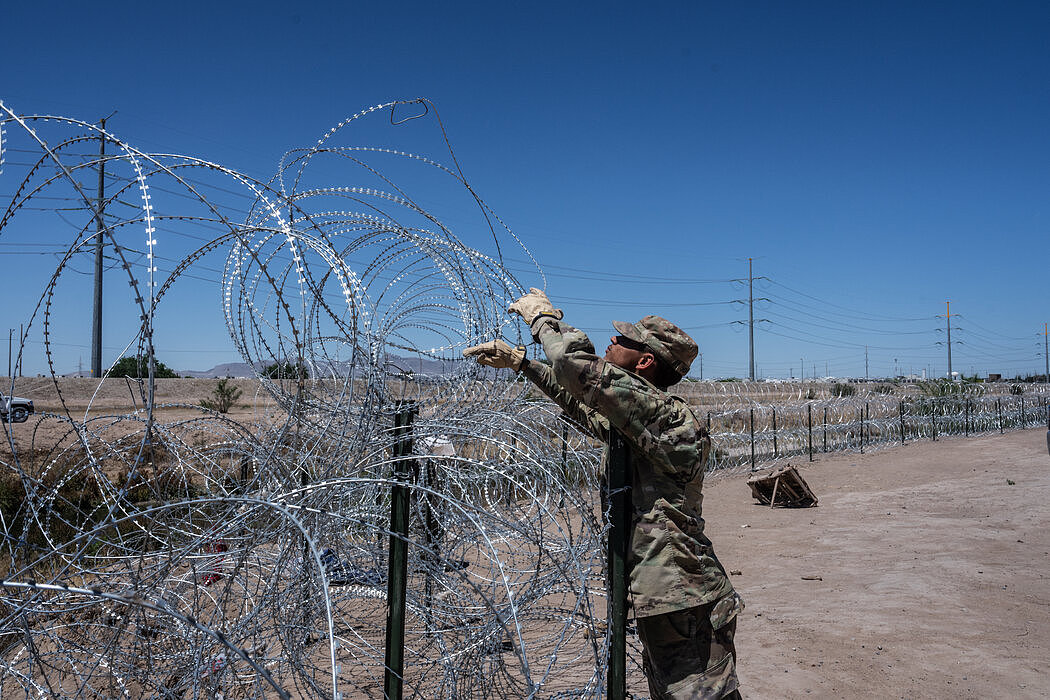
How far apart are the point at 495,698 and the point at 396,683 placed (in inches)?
68.4

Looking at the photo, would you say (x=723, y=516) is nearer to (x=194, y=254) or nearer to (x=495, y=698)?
(x=495, y=698)

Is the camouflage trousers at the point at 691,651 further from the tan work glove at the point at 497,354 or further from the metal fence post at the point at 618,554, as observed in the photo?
the tan work glove at the point at 497,354

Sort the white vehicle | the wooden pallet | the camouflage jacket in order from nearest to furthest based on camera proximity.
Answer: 1. the white vehicle
2. the camouflage jacket
3. the wooden pallet

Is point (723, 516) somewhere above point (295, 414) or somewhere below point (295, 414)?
below

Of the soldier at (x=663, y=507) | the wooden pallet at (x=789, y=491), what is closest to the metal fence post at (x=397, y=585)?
the soldier at (x=663, y=507)

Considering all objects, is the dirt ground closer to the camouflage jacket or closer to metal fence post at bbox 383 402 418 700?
the camouflage jacket

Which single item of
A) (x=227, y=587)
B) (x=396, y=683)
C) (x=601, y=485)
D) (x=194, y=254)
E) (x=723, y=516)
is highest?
(x=194, y=254)

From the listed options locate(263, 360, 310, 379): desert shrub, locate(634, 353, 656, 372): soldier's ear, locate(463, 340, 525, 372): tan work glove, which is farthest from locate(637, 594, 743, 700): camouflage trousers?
locate(263, 360, 310, 379): desert shrub

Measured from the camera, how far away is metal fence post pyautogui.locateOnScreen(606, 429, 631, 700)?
2.76 meters

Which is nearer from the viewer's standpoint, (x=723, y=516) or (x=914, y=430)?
(x=723, y=516)

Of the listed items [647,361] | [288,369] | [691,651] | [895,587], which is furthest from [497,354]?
[895,587]

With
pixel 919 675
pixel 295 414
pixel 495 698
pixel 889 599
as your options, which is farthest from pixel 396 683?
pixel 889 599

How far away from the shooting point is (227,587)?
2393 millimetres

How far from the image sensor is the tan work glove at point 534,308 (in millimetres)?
2787
